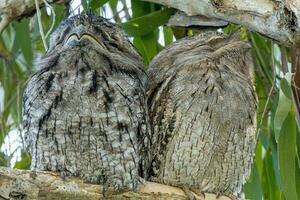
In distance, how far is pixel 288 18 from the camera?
7.95ft

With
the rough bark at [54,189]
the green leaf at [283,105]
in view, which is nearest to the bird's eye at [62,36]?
the rough bark at [54,189]

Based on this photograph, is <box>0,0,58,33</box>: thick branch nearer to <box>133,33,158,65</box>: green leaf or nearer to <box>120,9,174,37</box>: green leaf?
<box>120,9,174,37</box>: green leaf

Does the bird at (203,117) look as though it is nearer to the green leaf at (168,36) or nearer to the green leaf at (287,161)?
the green leaf at (287,161)

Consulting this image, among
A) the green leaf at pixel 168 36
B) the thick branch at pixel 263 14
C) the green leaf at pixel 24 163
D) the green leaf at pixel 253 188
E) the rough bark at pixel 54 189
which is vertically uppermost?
the green leaf at pixel 168 36

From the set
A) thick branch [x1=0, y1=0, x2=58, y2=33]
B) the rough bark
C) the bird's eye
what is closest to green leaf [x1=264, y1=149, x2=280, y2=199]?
the rough bark

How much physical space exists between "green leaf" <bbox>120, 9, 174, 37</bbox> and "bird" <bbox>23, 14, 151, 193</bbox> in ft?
0.97

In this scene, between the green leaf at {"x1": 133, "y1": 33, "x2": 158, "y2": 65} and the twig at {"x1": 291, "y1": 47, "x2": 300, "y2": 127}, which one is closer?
the twig at {"x1": 291, "y1": 47, "x2": 300, "y2": 127}

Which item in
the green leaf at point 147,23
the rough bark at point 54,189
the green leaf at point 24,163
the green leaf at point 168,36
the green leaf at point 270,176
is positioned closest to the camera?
the rough bark at point 54,189

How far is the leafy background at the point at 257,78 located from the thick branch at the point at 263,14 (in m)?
0.38

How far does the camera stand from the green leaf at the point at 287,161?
10.1 feet

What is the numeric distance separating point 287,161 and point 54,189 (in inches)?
37.3

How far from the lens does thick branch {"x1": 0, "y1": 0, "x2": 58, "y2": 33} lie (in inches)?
115

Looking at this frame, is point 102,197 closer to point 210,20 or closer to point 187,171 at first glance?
point 187,171

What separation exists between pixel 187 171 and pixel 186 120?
20 cm
